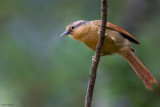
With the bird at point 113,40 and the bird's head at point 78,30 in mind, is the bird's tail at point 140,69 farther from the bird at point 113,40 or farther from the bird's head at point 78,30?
the bird's head at point 78,30

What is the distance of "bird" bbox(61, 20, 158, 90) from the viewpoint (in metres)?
5.35

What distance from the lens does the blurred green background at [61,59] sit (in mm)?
5676

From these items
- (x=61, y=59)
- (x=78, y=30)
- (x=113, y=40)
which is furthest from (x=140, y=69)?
(x=61, y=59)

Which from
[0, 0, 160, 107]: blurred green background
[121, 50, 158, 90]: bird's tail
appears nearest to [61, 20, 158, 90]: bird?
[121, 50, 158, 90]: bird's tail

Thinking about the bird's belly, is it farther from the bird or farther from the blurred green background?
the blurred green background

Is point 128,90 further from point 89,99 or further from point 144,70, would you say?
point 89,99

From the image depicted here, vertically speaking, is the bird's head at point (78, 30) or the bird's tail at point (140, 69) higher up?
the bird's head at point (78, 30)

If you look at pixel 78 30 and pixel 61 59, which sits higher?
pixel 78 30

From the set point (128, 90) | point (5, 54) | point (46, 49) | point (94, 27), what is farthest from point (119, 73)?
point (5, 54)

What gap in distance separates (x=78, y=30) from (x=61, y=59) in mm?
700

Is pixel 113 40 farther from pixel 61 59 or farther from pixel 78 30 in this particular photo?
pixel 61 59

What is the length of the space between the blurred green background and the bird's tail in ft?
0.36

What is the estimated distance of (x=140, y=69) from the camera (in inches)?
221

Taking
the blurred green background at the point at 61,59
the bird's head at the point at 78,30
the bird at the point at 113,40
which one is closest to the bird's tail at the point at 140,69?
the bird at the point at 113,40
